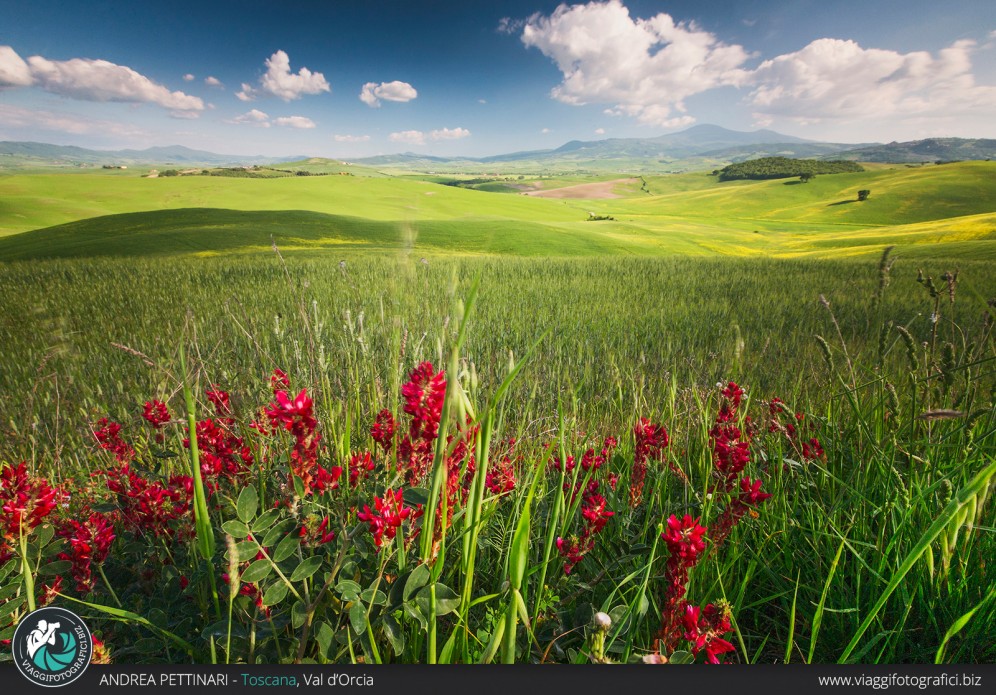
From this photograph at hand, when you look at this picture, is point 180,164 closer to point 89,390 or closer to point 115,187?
point 89,390

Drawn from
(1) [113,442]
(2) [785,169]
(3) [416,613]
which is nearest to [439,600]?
(3) [416,613]

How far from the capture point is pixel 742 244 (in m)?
16.1

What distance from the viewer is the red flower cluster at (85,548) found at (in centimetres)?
93

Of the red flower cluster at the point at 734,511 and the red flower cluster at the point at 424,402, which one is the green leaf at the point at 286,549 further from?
the red flower cluster at the point at 734,511

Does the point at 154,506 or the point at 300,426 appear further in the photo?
the point at 154,506

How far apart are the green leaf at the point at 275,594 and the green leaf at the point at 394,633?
195 mm

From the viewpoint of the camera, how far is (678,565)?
79 centimetres

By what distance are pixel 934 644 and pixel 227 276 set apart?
7.07 m

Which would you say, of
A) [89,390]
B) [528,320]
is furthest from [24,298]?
[528,320]

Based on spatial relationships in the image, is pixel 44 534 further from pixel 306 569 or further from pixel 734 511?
pixel 734 511

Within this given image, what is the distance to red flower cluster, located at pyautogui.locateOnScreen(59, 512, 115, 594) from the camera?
93 centimetres

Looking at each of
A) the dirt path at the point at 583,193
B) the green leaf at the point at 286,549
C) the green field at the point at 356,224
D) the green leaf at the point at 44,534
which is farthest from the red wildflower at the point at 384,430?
the dirt path at the point at 583,193

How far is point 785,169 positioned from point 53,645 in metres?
58.3

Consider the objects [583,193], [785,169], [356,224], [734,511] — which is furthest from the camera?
[583,193]
